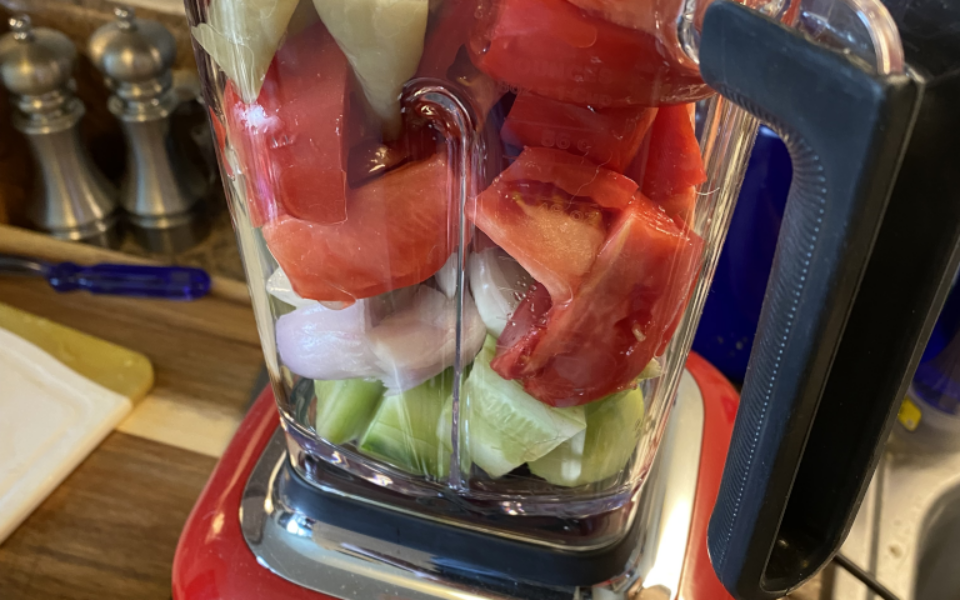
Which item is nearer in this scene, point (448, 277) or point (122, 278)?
point (448, 277)

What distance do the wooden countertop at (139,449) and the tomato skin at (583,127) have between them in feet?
0.97

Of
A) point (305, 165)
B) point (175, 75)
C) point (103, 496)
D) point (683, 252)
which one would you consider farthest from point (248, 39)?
point (175, 75)

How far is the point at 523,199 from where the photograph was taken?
0.25 m

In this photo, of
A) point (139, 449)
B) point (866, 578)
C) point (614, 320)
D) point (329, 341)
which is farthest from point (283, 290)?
point (866, 578)

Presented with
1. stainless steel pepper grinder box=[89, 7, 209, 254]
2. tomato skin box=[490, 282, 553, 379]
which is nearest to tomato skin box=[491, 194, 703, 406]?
tomato skin box=[490, 282, 553, 379]

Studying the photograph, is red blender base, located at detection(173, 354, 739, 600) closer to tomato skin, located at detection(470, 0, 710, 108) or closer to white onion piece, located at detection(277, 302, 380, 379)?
white onion piece, located at detection(277, 302, 380, 379)

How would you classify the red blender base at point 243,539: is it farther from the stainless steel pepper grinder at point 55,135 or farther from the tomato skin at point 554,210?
the stainless steel pepper grinder at point 55,135

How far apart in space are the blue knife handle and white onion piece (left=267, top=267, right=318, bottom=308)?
32cm

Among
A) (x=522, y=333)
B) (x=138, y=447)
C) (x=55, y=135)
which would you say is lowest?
(x=138, y=447)

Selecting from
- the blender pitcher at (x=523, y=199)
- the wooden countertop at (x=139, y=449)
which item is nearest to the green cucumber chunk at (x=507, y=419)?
the blender pitcher at (x=523, y=199)

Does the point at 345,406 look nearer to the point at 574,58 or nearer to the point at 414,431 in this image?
the point at 414,431

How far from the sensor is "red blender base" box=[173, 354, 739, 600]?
336 mm

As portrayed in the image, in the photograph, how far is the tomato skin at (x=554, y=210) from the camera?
9.4 inches

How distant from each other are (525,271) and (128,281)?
0.45 meters
